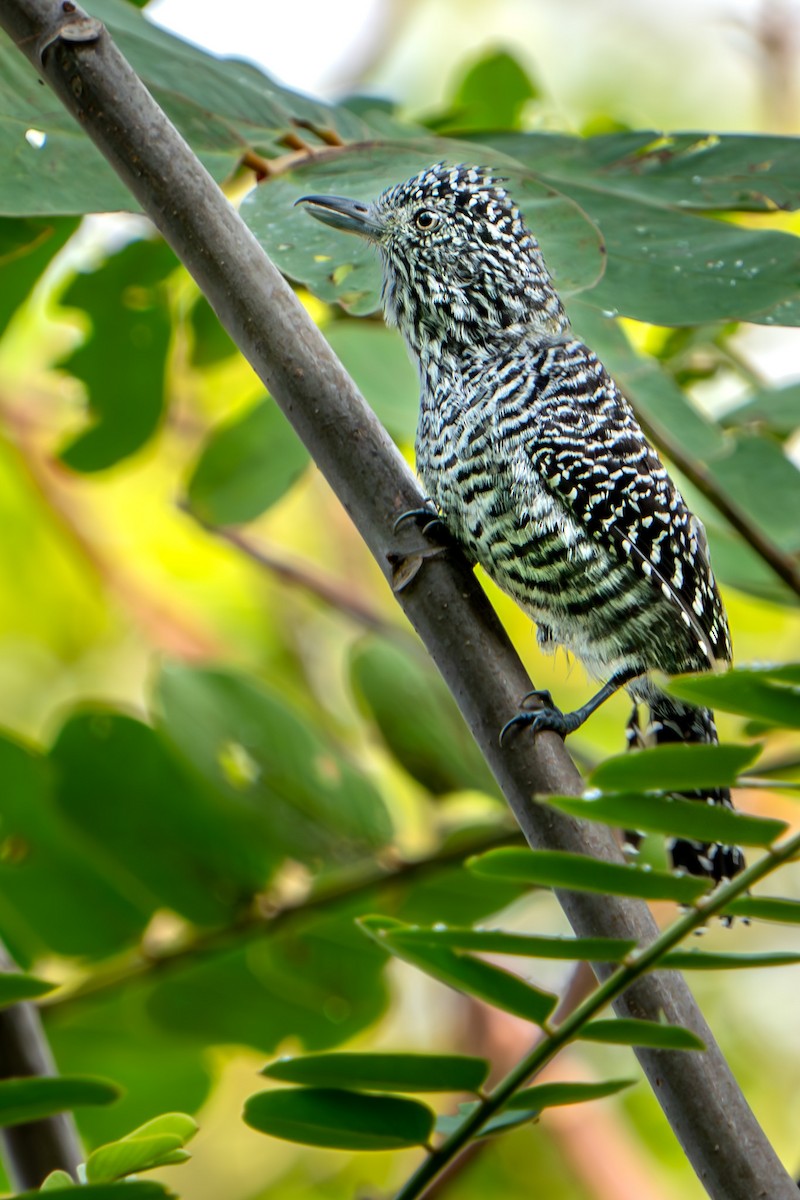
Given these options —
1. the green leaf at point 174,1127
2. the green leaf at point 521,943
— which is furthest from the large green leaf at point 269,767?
the green leaf at point 521,943

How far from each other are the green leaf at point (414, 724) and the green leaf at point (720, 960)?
1.39 metres

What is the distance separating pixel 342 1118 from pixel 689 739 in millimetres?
1551

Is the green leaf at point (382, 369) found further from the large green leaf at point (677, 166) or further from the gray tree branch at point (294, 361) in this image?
the gray tree branch at point (294, 361)

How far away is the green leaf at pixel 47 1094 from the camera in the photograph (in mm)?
1272

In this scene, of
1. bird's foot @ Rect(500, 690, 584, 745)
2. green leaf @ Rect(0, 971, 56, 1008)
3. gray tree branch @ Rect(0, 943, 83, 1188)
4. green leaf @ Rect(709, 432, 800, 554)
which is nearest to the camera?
green leaf @ Rect(0, 971, 56, 1008)

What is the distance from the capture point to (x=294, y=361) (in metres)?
1.51

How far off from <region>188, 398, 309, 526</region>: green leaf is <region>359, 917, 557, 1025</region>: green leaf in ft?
5.06

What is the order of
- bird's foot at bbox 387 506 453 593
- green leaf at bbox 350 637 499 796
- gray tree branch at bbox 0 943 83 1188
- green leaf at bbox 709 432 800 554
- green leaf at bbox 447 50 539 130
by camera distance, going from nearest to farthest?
bird's foot at bbox 387 506 453 593, gray tree branch at bbox 0 943 83 1188, green leaf at bbox 709 432 800 554, green leaf at bbox 350 637 499 796, green leaf at bbox 447 50 539 130

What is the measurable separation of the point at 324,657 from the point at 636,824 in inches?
126

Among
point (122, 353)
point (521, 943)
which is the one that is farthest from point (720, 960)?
point (122, 353)

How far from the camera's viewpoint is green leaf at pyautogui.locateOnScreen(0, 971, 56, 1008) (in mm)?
1286

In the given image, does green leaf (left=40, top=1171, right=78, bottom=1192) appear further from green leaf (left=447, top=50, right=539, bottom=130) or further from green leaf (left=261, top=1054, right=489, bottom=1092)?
green leaf (left=447, top=50, right=539, bottom=130)

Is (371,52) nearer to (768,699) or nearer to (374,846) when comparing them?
(374,846)

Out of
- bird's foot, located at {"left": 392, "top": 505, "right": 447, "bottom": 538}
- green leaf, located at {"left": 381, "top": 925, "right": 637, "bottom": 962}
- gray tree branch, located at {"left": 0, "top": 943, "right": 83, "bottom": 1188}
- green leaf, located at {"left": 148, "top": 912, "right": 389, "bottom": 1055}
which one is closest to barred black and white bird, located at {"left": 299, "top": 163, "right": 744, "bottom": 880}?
bird's foot, located at {"left": 392, "top": 505, "right": 447, "bottom": 538}
